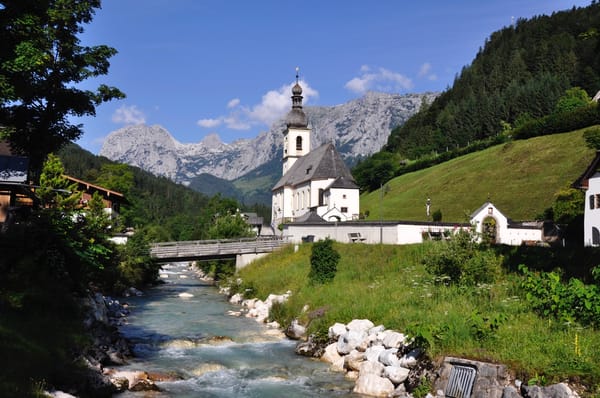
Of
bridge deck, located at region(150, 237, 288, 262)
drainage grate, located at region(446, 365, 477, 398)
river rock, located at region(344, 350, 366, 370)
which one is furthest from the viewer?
bridge deck, located at region(150, 237, 288, 262)

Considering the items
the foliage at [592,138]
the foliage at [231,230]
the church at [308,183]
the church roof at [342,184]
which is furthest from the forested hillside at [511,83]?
the foliage at [231,230]

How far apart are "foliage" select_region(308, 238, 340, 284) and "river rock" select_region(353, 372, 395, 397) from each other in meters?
14.7

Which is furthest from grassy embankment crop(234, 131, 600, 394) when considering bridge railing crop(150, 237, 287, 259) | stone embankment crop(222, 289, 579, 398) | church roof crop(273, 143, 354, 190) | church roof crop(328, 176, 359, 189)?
church roof crop(273, 143, 354, 190)

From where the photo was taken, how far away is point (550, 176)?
69062 millimetres

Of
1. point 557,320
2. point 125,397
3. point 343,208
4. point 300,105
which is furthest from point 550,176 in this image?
point 125,397

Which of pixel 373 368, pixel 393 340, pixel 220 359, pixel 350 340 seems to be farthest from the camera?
pixel 220 359

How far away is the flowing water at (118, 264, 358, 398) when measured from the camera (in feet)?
50.8

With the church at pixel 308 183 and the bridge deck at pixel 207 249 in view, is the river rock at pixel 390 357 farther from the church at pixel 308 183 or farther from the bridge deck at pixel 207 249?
the church at pixel 308 183

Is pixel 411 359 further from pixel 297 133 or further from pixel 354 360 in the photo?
pixel 297 133

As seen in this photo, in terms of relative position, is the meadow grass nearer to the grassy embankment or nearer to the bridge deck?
the grassy embankment

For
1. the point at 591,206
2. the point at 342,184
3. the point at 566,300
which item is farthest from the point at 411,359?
the point at 342,184

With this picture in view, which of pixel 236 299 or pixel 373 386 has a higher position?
pixel 373 386

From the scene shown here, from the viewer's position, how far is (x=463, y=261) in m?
23.0

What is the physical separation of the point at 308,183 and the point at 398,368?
59.4 meters
